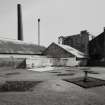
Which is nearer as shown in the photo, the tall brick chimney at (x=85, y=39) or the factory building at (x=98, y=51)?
the factory building at (x=98, y=51)

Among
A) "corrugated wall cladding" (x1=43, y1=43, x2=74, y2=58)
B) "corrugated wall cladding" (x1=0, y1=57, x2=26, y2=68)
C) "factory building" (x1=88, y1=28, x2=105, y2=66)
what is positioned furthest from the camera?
"corrugated wall cladding" (x1=43, y1=43, x2=74, y2=58)

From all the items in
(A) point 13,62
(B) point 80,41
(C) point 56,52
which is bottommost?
(A) point 13,62

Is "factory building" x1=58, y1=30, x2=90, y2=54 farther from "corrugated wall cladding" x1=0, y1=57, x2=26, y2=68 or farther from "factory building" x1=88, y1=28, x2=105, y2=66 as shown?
"corrugated wall cladding" x1=0, y1=57, x2=26, y2=68

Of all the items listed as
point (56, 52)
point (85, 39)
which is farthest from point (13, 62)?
point (85, 39)

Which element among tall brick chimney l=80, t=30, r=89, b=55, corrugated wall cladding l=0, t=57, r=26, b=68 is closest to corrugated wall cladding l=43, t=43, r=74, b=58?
tall brick chimney l=80, t=30, r=89, b=55

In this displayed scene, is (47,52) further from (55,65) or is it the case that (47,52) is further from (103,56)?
(103,56)

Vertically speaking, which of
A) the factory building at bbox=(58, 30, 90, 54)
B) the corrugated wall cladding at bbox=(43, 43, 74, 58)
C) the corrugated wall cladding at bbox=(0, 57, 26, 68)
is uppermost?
the factory building at bbox=(58, 30, 90, 54)

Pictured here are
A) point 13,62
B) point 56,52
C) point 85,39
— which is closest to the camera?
point 13,62

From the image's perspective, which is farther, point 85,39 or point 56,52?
point 85,39

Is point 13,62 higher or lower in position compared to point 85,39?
lower

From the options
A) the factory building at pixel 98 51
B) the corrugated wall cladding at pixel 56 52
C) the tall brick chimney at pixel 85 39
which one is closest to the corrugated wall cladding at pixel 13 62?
the corrugated wall cladding at pixel 56 52

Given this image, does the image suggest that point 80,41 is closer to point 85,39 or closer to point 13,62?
point 85,39

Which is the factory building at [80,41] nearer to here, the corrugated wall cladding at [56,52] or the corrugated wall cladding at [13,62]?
the corrugated wall cladding at [56,52]

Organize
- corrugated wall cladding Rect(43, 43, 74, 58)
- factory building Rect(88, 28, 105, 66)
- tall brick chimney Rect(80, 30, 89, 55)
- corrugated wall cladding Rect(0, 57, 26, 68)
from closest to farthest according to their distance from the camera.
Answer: corrugated wall cladding Rect(0, 57, 26, 68) < factory building Rect(88, 28, 105, 66) < corrugated wall cladding Rect(43, 43, 74, 58) < tall brick chimney Rect(80, 30, 89, 55)
